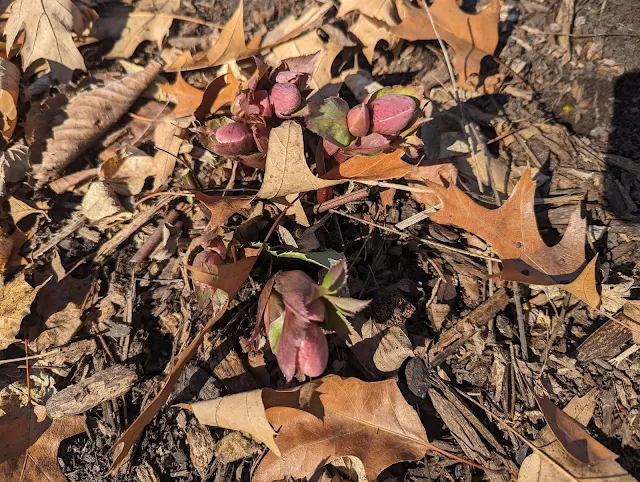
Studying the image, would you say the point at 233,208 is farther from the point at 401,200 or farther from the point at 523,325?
the point at 523,325

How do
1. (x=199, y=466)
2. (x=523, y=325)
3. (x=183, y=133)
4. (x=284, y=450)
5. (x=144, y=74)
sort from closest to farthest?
1. (x=284, y=450)
2. (x=199, y=466)
3. (x=523, y=325)
4. (x=183, y=133)
5. (x=144, y=74)

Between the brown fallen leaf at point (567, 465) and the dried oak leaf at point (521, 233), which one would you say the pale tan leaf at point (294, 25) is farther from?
the brown fallen leaf at point (567, 465)

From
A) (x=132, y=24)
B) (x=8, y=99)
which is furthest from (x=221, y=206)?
(x=132, y=24)

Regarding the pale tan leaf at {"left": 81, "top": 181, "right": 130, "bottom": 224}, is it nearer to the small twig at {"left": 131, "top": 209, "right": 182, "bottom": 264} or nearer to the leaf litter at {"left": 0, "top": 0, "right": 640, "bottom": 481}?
the leaf litter at {"left": 0, "top": 0, "right": 640, "bottom": 481}

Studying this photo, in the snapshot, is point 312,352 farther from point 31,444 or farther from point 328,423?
point 31,444

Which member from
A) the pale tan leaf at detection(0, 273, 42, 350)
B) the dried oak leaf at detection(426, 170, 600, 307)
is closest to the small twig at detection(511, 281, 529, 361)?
the dried oak leaf at detection(426, 170, 600, 307)

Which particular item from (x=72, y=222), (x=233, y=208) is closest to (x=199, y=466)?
(x=233, y=208)
